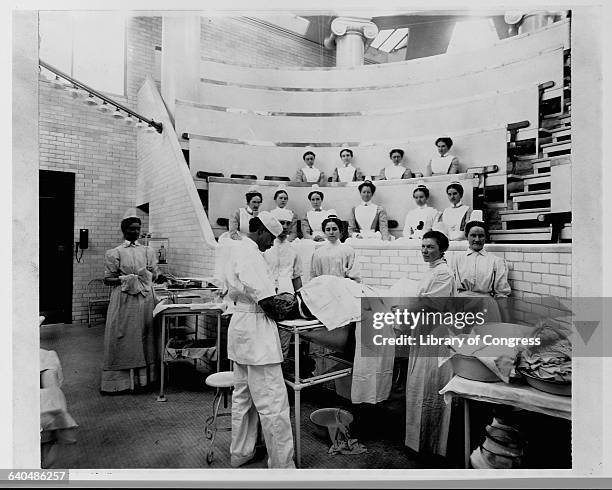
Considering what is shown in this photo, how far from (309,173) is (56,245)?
11.6ft

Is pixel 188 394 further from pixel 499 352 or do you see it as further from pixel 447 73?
pixel 447 73

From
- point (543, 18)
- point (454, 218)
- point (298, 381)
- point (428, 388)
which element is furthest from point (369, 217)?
point (298, 381)

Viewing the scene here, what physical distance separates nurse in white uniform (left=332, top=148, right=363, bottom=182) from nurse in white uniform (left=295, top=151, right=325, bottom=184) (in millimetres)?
207

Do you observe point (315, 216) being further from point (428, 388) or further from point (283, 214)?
point (428, 388)

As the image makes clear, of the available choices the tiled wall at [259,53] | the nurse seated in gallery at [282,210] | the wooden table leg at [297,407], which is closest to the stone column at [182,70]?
the tiled wall at [259,53]

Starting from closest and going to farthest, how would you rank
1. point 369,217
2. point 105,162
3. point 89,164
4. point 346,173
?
point 89,164 < point 105,162 < point 369,217 < point 346,173

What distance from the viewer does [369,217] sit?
464 centimetres

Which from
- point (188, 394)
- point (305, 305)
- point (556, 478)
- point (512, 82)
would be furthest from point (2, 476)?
point (512, 82)

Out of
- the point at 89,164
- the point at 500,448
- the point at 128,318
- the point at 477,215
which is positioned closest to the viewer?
the point at 500,448

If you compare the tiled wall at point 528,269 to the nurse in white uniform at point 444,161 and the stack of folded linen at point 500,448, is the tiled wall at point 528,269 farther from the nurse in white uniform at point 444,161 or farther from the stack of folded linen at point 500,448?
the nurse in white uniform at point 444,161

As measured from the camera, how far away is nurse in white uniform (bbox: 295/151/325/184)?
17.6ft

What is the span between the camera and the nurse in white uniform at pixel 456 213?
155 inches

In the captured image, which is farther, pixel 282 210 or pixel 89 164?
pixel 282 210

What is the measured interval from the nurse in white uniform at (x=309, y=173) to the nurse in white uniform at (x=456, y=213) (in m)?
1.89
